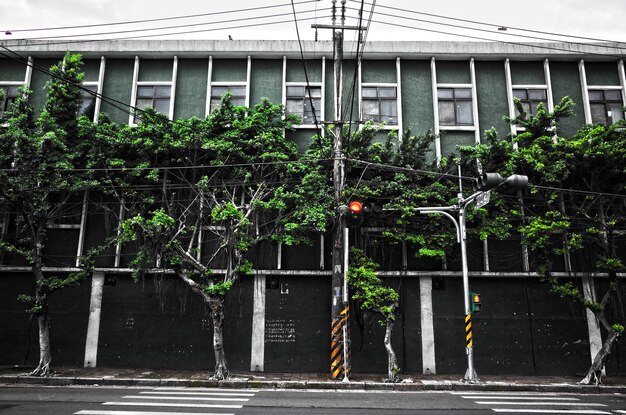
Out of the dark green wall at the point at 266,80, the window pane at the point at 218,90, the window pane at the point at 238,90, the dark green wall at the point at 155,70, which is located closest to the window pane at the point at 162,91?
the dark green wall at the point at 155,70

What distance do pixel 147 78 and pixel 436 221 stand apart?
1365 cm

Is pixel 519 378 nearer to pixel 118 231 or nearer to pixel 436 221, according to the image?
pixel 436 221

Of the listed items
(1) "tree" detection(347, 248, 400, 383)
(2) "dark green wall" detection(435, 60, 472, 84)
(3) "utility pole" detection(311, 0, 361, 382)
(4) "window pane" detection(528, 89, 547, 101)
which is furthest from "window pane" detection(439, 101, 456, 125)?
(1) "tree" detection(347, 248, 400, 383)

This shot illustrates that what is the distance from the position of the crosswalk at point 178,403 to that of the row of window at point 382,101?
11220mm

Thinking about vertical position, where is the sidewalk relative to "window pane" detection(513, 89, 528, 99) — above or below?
below

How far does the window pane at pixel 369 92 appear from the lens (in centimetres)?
1906

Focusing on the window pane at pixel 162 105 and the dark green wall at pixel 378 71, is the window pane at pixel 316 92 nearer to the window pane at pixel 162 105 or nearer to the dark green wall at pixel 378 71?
the dark green wall at pixel 378 71

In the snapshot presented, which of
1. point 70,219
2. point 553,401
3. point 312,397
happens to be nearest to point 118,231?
point 70,219

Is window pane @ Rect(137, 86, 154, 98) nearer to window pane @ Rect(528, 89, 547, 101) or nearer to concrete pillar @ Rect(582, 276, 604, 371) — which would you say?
window pane @ Rect(528, 89, 547, 101)

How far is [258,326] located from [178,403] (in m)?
6.79

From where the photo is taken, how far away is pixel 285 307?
17.0 m

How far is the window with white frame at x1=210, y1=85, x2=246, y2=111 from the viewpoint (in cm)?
1903

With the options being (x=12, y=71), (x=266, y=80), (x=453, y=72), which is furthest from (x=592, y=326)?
(x=12, y=71)

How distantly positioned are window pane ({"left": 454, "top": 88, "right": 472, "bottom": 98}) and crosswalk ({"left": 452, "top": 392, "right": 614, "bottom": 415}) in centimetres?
1181
